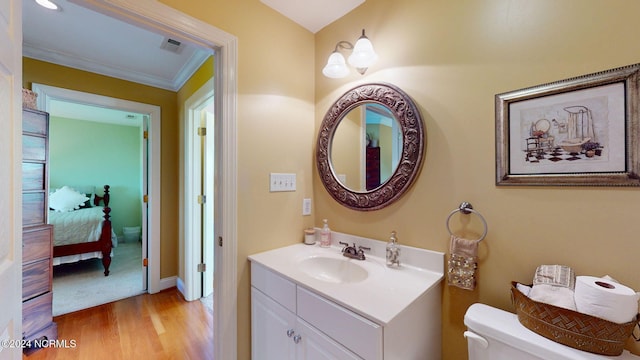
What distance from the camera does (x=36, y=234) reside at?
1.81 metres

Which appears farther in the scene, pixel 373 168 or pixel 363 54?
pixel 373 168

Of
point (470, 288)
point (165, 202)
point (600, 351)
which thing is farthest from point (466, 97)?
point (165, 202)

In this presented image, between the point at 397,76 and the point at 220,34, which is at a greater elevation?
the point at 220,34

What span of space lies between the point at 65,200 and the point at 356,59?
18.0 ft

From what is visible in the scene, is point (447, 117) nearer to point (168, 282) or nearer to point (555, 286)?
point (555, 286)

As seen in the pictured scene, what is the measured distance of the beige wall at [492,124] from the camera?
2.71 ft

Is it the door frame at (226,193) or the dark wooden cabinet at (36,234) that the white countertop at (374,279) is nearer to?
the door frame at (226,193)

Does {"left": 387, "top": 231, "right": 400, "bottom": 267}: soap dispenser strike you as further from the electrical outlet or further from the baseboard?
the baseboard

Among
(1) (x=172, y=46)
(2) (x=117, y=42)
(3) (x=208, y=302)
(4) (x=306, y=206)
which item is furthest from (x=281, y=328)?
(2) (x=117, y=42)

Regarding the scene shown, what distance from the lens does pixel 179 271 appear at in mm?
2840

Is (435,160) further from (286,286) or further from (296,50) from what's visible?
(296,50)

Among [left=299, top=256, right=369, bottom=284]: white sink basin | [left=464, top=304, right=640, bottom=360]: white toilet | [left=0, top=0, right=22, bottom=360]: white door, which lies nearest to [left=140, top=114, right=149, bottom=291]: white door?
[left=0, top=0, right=22, bottom=360]: white door

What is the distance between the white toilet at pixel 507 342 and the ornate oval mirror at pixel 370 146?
640mm

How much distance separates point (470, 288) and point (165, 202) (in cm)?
306
